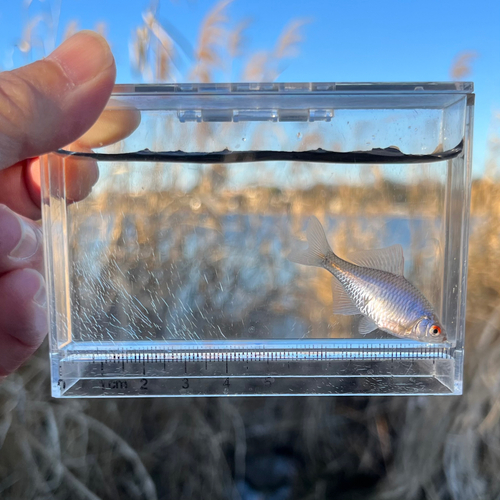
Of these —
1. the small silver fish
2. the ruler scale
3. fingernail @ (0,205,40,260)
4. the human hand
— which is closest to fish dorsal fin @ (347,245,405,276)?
the small silver fish

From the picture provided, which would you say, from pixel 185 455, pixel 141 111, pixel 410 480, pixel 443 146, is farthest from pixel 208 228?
pixel 410 480

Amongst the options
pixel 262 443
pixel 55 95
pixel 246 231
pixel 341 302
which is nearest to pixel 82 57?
pixel 55 95

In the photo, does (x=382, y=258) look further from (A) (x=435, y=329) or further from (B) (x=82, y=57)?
(B) (x=82, y=57)

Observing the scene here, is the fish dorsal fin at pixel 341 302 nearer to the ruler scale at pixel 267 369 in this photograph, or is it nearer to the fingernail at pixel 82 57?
the ruler scale at pixel 267 369

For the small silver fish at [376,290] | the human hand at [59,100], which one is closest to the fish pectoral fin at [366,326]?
the small silver fish at [376,290]

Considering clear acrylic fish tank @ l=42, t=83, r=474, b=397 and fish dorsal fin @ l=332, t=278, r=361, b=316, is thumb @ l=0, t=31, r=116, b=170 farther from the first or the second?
fish dorsal fin @ l=332, t=278, r=361, b=316

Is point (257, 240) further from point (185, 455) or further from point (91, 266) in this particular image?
point (185, 455)

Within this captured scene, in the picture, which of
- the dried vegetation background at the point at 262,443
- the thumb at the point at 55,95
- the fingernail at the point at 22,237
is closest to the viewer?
the thumb at the point at 55,95
